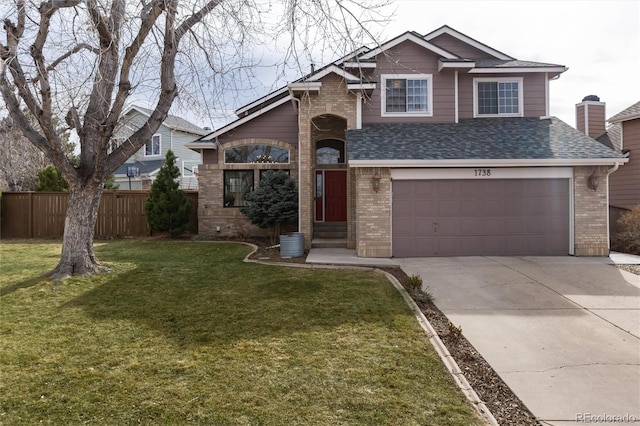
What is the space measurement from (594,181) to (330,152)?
28.8 ft

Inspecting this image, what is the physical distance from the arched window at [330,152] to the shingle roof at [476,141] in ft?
9.51

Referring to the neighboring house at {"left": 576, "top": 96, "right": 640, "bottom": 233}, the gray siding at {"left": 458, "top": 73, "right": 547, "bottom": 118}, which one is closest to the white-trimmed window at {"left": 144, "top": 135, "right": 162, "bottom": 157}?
the gray siding at {"left": 458, "top": 73, "right": 547, "bottom": 118}

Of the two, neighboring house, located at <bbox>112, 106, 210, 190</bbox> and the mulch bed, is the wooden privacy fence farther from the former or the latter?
the mulch bed

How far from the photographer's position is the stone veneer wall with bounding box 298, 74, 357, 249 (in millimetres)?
12039

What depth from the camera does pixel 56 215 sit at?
53.8 feet

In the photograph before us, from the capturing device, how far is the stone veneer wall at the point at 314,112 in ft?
39.5

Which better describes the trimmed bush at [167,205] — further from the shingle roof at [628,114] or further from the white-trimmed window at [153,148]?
the shingle roof at [628,114]

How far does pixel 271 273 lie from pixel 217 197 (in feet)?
24.8

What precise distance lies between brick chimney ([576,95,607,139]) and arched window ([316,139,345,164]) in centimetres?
1270

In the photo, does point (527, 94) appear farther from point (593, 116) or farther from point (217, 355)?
point (217, 355)

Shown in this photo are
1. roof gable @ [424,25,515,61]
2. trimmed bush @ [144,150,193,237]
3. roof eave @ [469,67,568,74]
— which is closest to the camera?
roof eave @ [469,67,568,74]

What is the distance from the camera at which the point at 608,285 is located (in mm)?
7879

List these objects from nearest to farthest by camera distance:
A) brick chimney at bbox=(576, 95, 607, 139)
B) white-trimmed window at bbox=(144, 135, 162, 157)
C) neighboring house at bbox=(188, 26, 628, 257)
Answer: neighboring house at bbox=(188, 26, 628, 257) < brick chimney at bbox=(576, 95, 607, 139) < white-trimmed window at bbox=(144, 135, 162, 157)

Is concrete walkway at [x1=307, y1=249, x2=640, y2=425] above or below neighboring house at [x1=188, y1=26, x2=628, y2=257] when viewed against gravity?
below
